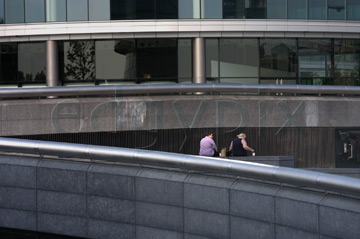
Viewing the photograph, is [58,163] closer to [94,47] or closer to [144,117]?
[144,117]

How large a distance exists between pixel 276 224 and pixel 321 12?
25790mm

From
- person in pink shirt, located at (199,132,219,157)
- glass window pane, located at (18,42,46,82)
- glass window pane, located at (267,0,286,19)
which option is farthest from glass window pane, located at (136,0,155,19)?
person in pink shirt, located at (199,132,219,157)

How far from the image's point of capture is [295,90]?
16.8m

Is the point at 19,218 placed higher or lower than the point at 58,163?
lower

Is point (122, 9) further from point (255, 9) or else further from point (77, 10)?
point (255, 9)

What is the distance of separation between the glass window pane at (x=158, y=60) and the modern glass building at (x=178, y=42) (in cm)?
5

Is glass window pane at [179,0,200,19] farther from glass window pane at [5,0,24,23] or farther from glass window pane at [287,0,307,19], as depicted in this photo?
glass window pane at [5,0,24,23]

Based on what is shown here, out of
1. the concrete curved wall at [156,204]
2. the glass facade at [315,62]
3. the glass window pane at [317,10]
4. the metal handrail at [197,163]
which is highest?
the glass window pane at [317,10]

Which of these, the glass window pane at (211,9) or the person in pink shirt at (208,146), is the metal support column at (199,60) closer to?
the glass window pane at (211,9)

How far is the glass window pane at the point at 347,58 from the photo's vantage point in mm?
32728

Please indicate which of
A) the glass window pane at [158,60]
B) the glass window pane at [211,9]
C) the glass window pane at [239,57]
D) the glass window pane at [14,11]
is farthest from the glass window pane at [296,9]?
the glass window pane at [14,11]

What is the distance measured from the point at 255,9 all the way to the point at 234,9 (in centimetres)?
107

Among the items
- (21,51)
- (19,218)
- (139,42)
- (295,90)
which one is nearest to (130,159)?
(19,218)

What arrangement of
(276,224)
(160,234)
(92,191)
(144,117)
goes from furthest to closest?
(144,117)
(92,191)
(160,234)
(276,224)
